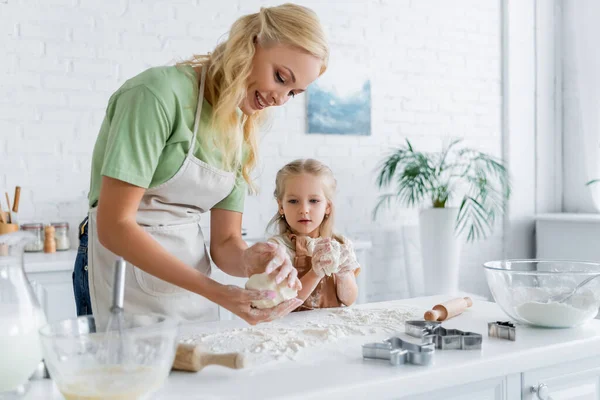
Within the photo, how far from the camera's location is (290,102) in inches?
148

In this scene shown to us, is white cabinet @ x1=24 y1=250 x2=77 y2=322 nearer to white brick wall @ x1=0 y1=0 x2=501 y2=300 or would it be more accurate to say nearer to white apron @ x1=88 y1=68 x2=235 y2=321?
white brick wall @ x1=0 y1=0 x2=501 y2=300

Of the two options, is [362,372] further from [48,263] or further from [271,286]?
[48,263]

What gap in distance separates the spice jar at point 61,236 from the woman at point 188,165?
4.44 ft

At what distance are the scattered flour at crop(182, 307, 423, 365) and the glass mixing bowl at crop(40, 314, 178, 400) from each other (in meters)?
0.26

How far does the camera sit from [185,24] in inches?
136

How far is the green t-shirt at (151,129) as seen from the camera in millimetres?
1346

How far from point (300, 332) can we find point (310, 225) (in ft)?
2.78

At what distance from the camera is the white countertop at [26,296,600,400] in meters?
1.03

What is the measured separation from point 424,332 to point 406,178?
2.69 metres

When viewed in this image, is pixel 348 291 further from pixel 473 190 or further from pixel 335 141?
pixel 473 190

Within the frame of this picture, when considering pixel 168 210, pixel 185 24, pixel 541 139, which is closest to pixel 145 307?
pixel 168 210

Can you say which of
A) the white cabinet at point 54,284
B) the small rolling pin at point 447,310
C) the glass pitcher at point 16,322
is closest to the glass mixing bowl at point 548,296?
the small rolling pin at point 447,310

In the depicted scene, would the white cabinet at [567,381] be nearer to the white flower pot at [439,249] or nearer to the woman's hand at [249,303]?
the woman's hand at [249,303]

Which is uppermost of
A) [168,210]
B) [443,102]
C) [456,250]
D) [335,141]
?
[443,102]
